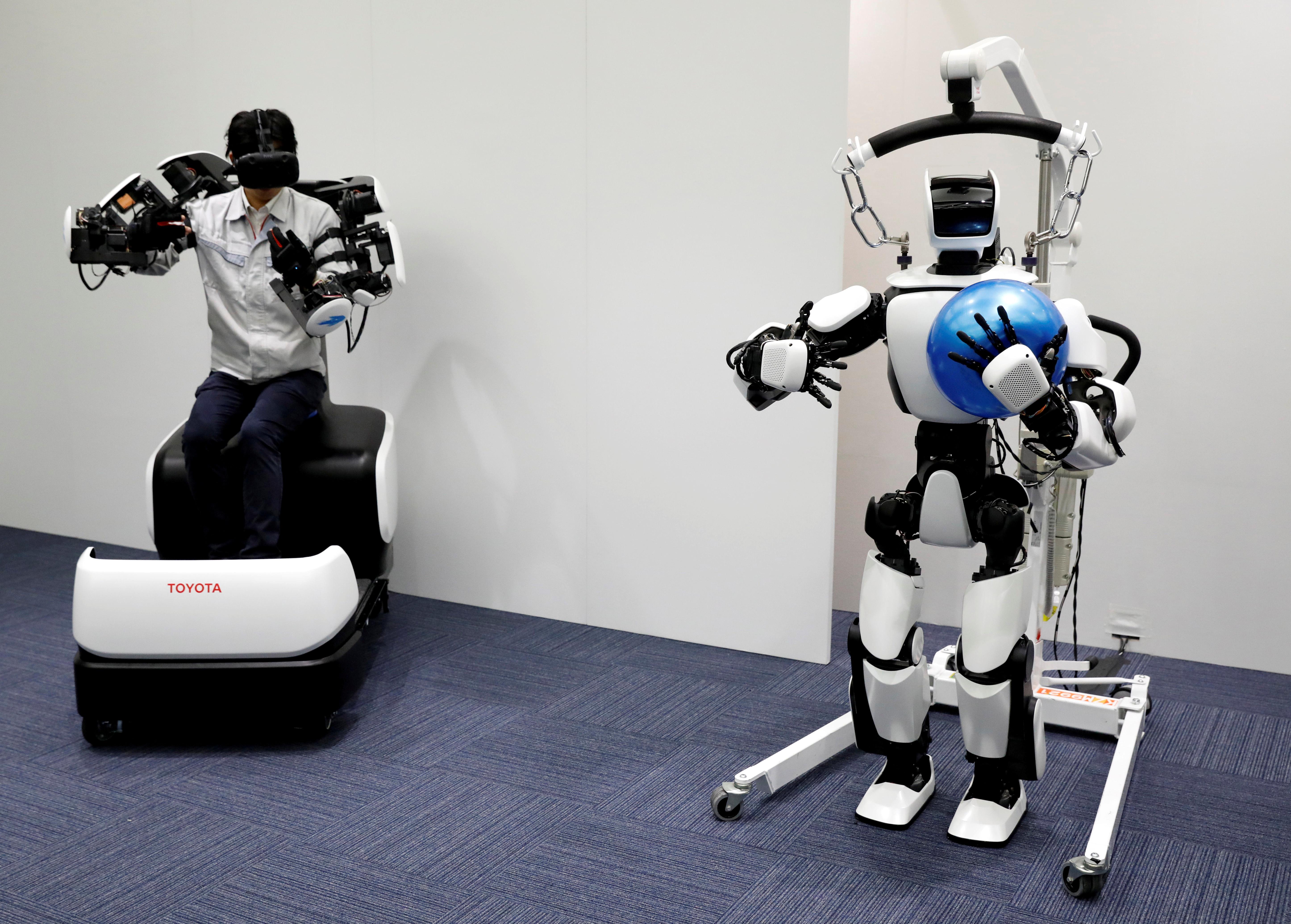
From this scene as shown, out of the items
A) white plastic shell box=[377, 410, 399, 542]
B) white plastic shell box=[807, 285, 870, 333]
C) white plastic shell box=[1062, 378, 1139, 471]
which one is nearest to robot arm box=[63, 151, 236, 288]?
white plastic shell box=[377, 410, 399, 542]

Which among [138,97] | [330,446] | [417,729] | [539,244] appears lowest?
[417,729]

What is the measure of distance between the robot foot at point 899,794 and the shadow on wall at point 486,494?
144 centimetres

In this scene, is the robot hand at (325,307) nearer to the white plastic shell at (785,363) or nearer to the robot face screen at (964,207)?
the white plastic shell at (785,363)

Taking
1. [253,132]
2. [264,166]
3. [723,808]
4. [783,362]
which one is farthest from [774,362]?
[253,132]

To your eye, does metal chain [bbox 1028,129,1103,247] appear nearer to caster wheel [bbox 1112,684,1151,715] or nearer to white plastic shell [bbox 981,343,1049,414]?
white plastic shell [bbox 981,343,1049,414]

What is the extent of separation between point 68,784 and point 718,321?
77.8 inches

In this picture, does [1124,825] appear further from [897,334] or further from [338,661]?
[338,661]

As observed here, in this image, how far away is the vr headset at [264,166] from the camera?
9.15 feet

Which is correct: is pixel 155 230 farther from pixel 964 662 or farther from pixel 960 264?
pixel 964 662

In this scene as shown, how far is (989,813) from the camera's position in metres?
2.17

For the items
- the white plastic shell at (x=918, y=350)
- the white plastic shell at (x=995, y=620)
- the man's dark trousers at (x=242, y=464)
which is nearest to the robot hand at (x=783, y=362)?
the white plastic shell at (x=918, y=350)

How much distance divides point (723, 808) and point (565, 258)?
70.0 inches

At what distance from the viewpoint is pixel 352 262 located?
3.08 meters

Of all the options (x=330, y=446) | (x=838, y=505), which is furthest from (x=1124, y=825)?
(x=330, y=446)
